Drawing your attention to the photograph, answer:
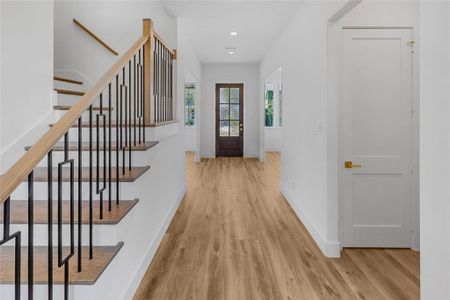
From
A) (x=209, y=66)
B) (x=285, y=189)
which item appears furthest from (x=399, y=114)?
(x=209, y=66)

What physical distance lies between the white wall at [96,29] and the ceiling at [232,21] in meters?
0.39

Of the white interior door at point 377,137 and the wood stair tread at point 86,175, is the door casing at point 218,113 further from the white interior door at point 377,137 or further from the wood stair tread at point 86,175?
the wood stair tread at point 86,175

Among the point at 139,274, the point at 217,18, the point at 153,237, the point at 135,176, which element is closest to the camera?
the point at 135,176

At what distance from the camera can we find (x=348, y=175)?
10.4ft

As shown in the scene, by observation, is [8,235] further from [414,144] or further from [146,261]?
[414,144]

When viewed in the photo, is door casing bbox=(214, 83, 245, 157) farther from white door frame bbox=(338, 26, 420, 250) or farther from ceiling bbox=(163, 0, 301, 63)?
white door frame bbox=(338, 26, 420, 250)

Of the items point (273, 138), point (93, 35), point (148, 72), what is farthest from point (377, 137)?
point (273, 138)

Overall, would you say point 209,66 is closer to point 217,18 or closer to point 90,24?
point 217,18

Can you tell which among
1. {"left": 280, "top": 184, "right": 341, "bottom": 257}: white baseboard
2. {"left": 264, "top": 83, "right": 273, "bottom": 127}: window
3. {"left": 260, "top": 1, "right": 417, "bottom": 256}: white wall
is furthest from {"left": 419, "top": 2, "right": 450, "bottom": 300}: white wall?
{"left": 264, "top": 83, "right": 273, "bottom": 127}: window

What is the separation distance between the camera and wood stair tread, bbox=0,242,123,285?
1546 mm

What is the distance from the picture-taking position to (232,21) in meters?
5.15

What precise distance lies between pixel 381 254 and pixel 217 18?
3.95 metres

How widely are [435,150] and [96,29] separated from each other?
4.17m

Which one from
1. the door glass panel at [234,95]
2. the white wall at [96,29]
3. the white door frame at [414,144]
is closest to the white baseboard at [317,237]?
the white door frame at [414,144]
